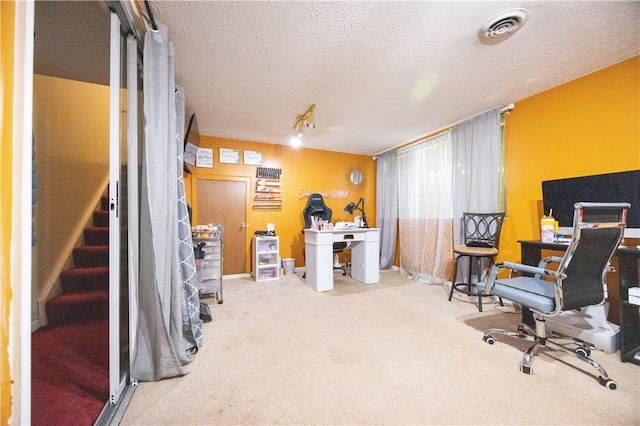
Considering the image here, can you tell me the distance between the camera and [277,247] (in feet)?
13.4

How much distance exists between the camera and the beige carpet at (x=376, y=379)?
1.26 metres

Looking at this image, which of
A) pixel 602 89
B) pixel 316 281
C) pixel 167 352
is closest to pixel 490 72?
pixel 602 89

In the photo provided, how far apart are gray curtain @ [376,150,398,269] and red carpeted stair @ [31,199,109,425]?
424cm

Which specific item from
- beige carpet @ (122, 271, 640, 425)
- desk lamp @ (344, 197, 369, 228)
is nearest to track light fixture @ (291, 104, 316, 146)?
desk lamp @ (344, 197, 369, 228)

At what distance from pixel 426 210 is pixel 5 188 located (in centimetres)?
434

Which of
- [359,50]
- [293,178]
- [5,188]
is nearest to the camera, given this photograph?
[5,188]

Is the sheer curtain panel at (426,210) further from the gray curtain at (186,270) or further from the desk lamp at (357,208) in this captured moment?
the gray curtain at (186,270)

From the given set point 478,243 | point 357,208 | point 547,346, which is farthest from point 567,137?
point 357,208

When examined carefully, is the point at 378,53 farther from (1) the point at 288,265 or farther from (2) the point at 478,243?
(1) the point at 288,265

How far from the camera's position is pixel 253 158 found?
4.36m

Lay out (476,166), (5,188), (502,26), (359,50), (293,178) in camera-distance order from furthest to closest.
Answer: (293,178) < (476,166) < (359,50) < (502,26) < (5,188)

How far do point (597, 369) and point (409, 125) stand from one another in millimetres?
3217

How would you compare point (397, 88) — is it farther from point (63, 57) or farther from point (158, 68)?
point (63, 57)

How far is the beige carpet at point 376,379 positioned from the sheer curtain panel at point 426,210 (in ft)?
4.45
